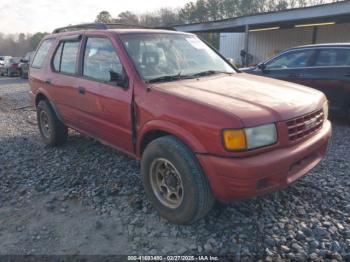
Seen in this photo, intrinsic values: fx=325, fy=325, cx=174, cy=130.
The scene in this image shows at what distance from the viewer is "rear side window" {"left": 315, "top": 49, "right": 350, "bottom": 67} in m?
6.17

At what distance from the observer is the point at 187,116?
2707 millimetres

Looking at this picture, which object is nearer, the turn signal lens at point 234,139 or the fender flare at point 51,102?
the turn signal lens at point 234,139

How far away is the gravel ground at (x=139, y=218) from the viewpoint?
2.69 m

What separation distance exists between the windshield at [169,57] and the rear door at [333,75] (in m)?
3.03

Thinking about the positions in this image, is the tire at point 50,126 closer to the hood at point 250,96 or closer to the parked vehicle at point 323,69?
the hood at point 250,96

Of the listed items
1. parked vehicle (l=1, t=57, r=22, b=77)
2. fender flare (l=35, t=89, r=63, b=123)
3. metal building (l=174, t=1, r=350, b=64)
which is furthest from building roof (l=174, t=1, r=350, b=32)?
parked vehicle (l=1, t=57, r=22, b=77)

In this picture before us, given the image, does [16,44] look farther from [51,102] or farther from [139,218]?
[139,218]

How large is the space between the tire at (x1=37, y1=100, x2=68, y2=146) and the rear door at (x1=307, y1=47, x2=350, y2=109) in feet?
15.7

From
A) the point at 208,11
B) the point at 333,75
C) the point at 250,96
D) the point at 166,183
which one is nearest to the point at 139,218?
the point at 166,183

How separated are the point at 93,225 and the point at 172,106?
4.39 feet

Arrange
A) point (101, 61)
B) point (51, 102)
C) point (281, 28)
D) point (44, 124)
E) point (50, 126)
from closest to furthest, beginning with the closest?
1. point (101, 61)
2. point (51, 102)
3. point (50, 126)
4. point (44, 124)
5. point (281, 28)

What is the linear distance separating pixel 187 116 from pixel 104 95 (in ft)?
4.31

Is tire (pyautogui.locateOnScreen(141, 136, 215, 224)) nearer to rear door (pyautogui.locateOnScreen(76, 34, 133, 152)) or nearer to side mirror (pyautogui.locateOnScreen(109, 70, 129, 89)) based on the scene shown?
rear door (pyautogui.locateOnScreen(76, 34, 133, 152))

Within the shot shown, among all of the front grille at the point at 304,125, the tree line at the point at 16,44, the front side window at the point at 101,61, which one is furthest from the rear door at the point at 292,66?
the tree line at the point at 16,44
